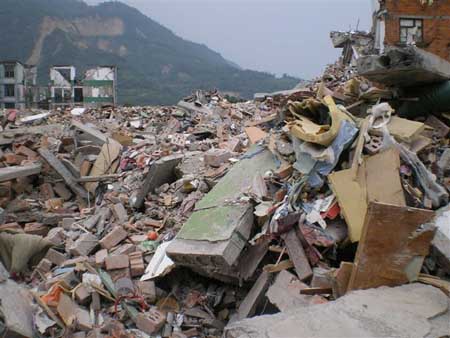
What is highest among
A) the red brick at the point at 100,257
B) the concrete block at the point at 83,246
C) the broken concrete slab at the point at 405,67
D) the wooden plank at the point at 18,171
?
the broken concrete slab at the point at 405,67

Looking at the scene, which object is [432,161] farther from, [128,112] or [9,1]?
[9,1]

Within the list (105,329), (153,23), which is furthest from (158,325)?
(153,23)

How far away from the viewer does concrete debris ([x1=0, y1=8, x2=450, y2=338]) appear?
11.0ft

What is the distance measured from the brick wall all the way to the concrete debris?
10302 millimetres

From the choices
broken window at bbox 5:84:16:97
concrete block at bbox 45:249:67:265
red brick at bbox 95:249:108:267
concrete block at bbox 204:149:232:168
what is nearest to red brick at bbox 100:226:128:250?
red brick at bbox 95:249:108:267

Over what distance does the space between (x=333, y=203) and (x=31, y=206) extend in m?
6.19

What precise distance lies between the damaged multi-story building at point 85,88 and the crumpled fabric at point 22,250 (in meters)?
21.8

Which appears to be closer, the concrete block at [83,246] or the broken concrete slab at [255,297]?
the broken concrete slab at [255,297]

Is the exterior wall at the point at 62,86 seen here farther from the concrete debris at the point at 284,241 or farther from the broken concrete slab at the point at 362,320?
the broken concrete slab at the point at 362,320

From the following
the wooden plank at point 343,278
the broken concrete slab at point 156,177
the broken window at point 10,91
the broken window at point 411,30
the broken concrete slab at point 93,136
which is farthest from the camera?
the broken window at point 10,91

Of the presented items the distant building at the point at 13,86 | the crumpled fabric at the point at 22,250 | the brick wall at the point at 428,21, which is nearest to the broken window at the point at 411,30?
the brick wall at the point at 428,21

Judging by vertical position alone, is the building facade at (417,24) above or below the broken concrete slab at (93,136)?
above

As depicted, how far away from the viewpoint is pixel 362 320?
9.55 ft

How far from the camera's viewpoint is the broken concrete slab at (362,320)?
9.18ft
